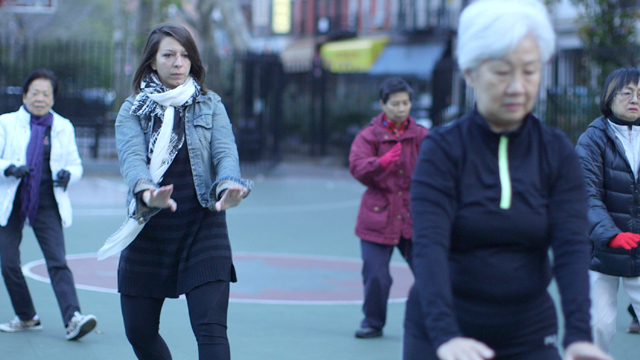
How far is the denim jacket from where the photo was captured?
3.51 m

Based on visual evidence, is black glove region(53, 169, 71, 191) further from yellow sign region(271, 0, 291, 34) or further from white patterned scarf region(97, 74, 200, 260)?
yellow sign region(271, 0, 291, 34)

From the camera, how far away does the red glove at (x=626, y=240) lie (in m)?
4.15

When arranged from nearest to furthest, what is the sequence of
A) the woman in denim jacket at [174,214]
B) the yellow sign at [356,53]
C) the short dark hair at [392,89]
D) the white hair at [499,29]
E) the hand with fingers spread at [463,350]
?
the hand with fingers spread at [463,350] < the white hair at [499,29] < the woman in denim jacket at [174,214] < the short dark hair at [392,89] < the yellow sign at [356,53]

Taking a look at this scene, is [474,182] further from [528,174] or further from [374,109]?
[374,109]

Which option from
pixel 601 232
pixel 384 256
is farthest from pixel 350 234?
pixel 601 232

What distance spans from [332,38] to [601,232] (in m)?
33.7

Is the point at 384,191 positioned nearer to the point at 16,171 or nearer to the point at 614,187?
the point at 614,187

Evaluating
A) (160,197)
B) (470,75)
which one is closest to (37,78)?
(160,197)

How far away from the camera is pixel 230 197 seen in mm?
3451

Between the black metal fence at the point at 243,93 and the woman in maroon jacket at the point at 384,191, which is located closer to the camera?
the woman in maroon jacket at the point at 384,191

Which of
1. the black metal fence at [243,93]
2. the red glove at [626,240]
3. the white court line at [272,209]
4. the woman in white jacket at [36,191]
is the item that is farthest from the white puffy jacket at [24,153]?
the black metal fence at [243,93]

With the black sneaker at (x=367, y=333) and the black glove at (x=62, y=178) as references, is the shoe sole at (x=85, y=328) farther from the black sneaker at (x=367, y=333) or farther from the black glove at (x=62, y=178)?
the black sneaker at (x=367, y=333)

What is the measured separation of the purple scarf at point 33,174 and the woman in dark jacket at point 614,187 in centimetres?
352

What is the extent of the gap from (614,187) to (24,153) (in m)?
3.80
